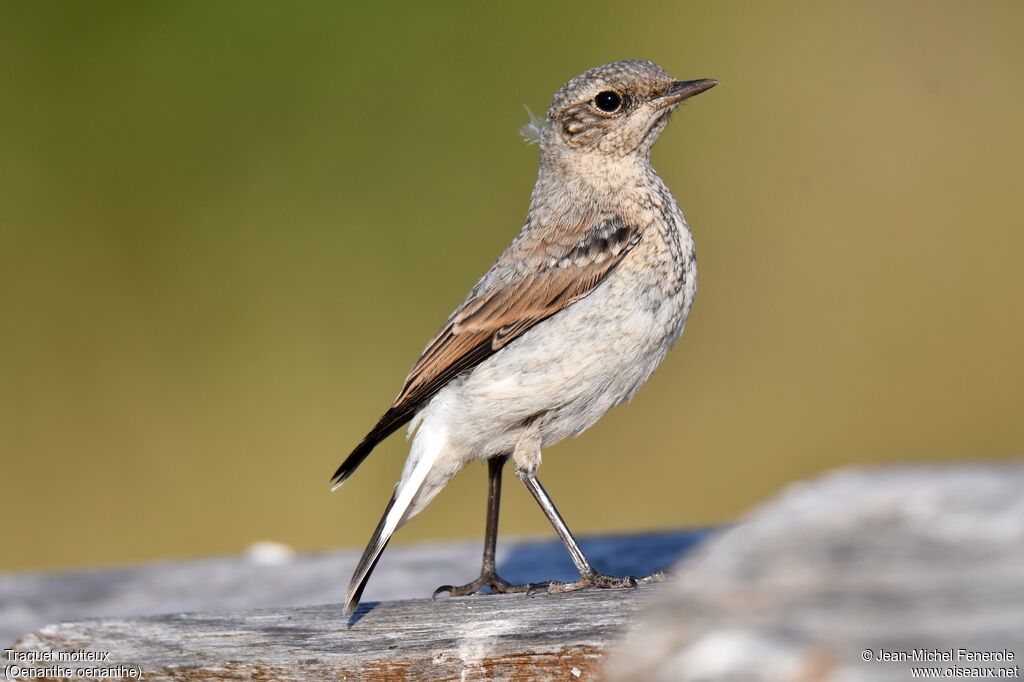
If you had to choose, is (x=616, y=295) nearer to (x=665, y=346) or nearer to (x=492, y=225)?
(x=665, y=346)

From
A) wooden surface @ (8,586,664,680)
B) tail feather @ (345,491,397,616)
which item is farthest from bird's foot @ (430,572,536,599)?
wooden surface @ (8,586,664,680)

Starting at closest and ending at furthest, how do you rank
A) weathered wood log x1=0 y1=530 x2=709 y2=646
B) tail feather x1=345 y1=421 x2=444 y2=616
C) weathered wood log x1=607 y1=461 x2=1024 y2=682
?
weathered wood log x1=607 y1=461 x2=1024 y2=682
tail feather x1=345 y1=421 x2=444 y2=616
weathered wood log x1=0 y1=530 x2=709 y2=646

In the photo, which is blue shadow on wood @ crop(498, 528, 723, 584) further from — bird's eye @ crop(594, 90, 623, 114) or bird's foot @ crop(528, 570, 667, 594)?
bird's eye @ crop(594, 90, 623, 114)

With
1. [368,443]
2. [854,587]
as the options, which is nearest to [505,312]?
[368,443]

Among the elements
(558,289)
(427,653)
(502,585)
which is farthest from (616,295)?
(427,653)

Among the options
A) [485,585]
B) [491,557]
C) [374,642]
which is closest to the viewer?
[374,642]

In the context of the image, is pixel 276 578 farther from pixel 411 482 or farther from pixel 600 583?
pixel 600 583

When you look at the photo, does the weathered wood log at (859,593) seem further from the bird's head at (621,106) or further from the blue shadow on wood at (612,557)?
the bird's head at (621,106)
